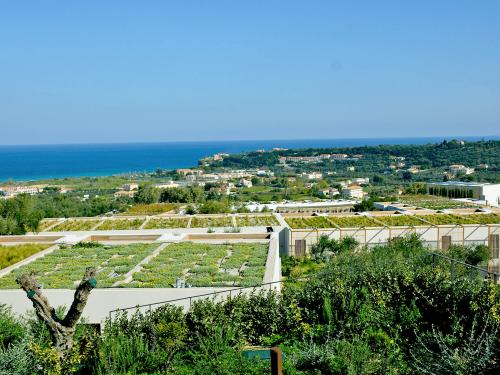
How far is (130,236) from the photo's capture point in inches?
792

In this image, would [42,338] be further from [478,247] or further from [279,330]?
[478,247]

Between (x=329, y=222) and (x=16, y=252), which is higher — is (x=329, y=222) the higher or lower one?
the lower one

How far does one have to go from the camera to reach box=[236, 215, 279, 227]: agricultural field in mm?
27978

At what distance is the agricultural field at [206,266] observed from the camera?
13.0 meters

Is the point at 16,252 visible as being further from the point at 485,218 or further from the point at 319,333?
the point at 485,218

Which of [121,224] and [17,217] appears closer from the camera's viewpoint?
[17,217]

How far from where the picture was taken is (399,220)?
96.1 feet

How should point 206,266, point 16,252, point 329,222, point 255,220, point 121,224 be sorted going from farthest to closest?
point 255,220
point 121,224
point 329,222
point 16,252
point 206,266

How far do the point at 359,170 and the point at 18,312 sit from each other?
413ft

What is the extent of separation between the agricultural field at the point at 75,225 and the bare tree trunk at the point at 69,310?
19215 millimetres

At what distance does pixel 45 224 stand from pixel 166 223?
662 centimetres

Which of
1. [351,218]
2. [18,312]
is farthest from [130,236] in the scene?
[351,218]

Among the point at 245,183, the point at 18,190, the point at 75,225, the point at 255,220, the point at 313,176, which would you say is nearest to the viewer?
the point at 75,225

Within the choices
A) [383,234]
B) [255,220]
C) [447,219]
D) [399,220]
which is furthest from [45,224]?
[447,219]
